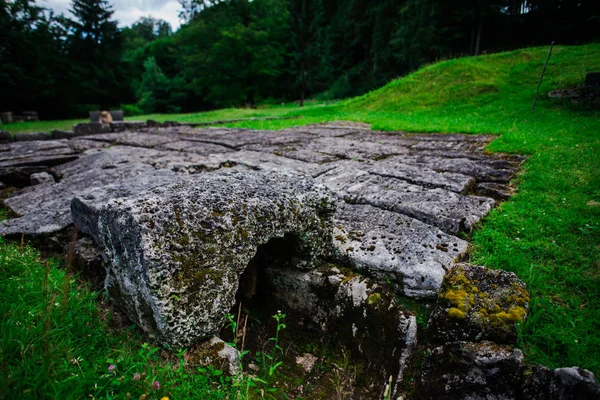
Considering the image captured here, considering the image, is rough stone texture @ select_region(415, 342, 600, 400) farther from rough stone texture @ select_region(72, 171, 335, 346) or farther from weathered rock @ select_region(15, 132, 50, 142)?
weathered rock @ select_region(15, 132, 50, 142)

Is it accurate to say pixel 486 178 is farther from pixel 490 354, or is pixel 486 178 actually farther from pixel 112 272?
pixel 112 272

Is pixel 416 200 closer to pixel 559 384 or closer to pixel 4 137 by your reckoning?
pixel 559 384

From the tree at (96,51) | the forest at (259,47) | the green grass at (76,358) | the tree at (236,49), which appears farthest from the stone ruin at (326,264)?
the tree at (96,51)

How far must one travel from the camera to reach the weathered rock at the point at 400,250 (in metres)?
1.96

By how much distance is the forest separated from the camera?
25.3 m

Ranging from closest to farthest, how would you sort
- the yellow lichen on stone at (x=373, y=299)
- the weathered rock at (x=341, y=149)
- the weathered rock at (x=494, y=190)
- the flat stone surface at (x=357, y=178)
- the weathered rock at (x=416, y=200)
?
the yellow lichen on stone at (x=373, y=299)
the flat stone surface at (x=357, y=178)
the weathered rock at (x=416, y=200)
the weathered rock at (x=494, y=190)
the weathered rock at (x=341, y=149)

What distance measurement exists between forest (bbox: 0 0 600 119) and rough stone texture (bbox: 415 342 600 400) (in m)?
26.0

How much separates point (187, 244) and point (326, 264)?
3.21 feet

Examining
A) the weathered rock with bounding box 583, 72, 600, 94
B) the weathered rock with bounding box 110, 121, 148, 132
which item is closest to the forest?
the weathered rock with bounding box 583, 72, 600, 94

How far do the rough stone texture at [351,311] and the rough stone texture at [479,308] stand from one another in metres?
0.17

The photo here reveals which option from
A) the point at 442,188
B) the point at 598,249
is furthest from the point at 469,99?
the point at 598,249

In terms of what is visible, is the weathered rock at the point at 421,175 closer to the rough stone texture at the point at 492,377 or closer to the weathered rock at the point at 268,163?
the weathered rock at the point at 268,163

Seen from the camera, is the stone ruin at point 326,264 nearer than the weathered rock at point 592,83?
Yes

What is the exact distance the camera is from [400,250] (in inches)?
86.0
